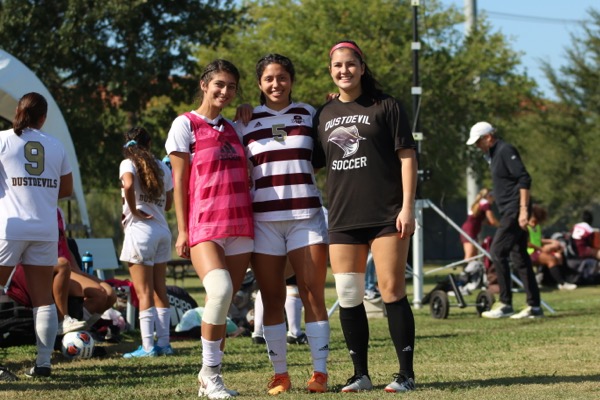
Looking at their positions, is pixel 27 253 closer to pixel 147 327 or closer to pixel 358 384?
pixel 147 327

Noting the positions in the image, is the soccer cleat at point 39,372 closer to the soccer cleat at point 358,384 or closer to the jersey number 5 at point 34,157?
the jersey number 5 at point 34,157

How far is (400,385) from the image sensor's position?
668cm

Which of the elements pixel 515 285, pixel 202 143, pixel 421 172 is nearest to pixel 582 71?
pixel 515 285

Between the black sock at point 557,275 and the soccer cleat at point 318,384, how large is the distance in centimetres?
1481

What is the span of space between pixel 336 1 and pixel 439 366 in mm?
33464

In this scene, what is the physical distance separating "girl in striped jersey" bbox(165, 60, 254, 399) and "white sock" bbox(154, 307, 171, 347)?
10.2ft

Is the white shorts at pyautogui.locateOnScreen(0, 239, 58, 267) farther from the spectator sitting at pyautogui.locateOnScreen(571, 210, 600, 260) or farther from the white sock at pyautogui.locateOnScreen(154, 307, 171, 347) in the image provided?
the spectator sitting at pyautogui.locateOnScreen(571, 210, 600, 260)

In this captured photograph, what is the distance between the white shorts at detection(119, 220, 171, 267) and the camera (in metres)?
9.66

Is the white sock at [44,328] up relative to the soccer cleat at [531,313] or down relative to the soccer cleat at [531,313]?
up

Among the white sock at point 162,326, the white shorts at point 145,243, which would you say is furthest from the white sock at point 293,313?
the white shorts at point 145,243

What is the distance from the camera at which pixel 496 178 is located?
13305 mm

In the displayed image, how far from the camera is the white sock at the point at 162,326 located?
32.0 feet

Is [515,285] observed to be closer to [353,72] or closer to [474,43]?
[353,72]

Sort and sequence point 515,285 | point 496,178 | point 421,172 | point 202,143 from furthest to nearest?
point 515,285, point 421,172, point 496,178, point 202,143
